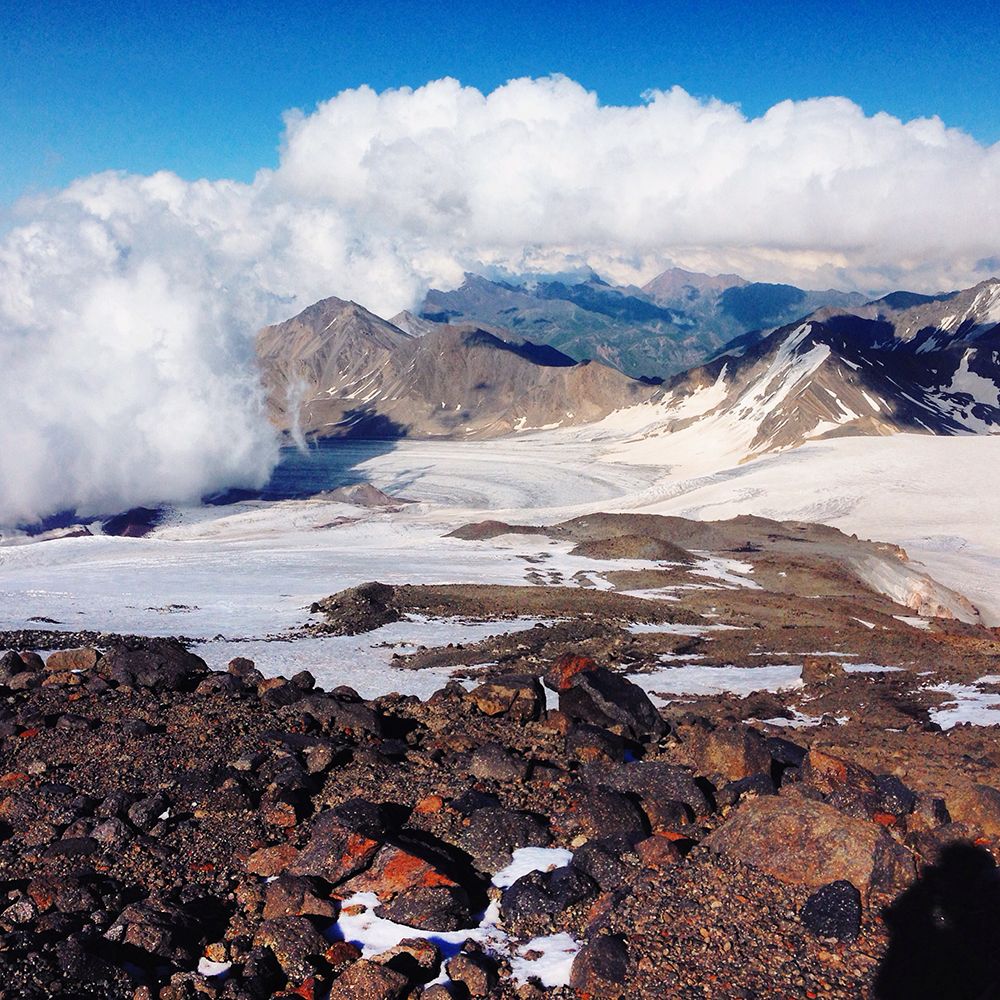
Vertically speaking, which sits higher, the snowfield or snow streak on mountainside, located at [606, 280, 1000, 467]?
snow streak on mountainside, located at [606, 280, 1000, 467]

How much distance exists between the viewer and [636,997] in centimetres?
614

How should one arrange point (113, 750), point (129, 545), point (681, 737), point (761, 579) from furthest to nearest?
point (129, 545) < point (761, 579) < point (681, 737) < point (113, 750)

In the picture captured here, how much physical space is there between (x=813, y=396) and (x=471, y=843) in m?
103

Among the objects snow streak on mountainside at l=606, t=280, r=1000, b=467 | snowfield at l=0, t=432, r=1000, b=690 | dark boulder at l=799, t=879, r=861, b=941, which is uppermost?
snow streak on mountainside at l=606, t=280, r=1000, b=467

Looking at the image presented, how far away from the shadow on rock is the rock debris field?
0.08 feet

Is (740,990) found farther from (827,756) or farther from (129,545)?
(129,545)

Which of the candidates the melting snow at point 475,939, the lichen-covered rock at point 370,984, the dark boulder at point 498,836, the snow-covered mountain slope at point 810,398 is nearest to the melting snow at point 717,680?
the dark boulder at point 498,836

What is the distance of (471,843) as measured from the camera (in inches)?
342

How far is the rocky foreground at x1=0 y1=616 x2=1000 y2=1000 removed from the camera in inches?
251

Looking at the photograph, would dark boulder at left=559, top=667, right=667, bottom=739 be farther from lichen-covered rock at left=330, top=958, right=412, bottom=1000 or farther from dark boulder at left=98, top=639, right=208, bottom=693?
lichen-covered rock at left=330, top=958, right=412, bottom=1000

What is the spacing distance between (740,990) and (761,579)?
32686 mm

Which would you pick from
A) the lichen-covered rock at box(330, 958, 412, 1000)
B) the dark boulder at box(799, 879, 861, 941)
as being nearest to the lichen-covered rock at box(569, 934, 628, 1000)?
the lichen-covered rock at box(330, 958, 412, 1000)

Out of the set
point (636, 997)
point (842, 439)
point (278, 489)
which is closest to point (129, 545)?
point (636, 997)

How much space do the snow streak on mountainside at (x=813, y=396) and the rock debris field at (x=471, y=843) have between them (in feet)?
279
